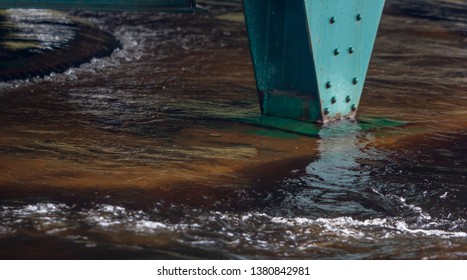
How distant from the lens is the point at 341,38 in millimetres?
5809

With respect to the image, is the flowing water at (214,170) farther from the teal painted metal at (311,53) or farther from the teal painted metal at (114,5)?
the teal painted metal at (114,5)

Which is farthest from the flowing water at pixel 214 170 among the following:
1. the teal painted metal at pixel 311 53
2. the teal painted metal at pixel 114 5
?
the teal painted metal at pixel 114 5

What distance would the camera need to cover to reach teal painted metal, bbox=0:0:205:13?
5910mm

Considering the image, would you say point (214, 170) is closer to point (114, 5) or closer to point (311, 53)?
point (311, 53)

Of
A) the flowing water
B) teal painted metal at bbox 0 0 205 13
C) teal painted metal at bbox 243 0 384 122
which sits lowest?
the flowing water

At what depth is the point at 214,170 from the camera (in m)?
4.89

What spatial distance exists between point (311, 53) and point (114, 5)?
56.7 inches

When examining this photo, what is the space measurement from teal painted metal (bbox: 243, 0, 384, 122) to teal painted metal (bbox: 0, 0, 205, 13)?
0.60 metres

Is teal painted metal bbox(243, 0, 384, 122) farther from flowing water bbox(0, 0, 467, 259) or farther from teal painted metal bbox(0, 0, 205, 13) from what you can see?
teal painted metal bbox(0, 0, 205, 13)

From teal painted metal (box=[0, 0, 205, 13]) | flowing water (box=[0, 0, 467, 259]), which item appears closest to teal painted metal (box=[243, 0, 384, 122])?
flowing water (box=[0, 0, 467, 259])

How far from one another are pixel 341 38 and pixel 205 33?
440cm

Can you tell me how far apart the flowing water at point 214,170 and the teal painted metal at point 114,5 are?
0.73 m

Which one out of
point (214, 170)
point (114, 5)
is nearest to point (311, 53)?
point (214, 170)

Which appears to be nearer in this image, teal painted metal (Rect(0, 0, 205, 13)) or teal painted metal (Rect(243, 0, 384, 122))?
teal painted metal (Rect(243, 0, 384, 122))
